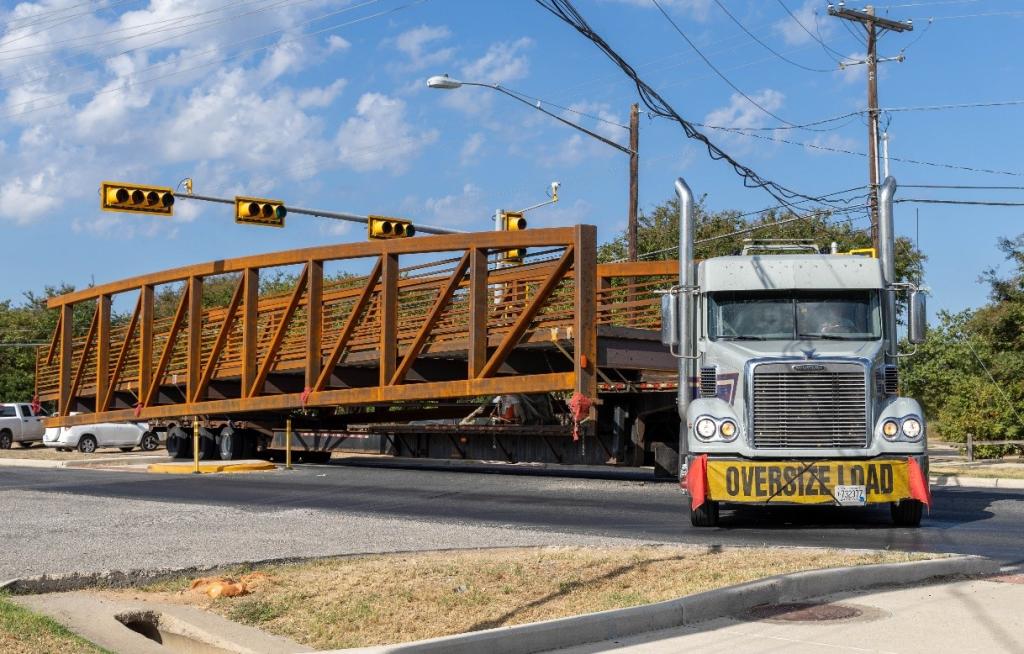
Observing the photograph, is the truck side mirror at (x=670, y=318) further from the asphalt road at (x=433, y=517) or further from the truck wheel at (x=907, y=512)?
the truck wheel at (x=907, y=512)

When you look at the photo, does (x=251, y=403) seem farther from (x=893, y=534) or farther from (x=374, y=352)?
(x=893, y=534)

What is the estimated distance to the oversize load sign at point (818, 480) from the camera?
1263 cm

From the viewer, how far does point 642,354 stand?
21.7 m

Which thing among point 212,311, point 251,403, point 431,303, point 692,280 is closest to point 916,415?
point 692,280

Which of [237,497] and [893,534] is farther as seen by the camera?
[237,497]

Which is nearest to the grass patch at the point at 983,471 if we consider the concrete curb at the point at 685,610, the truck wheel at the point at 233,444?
the concrete curb at the point at 685,610

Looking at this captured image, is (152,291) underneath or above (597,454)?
above

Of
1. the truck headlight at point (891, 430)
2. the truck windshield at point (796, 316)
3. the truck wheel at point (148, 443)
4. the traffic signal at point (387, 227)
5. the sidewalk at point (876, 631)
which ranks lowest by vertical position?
the sidewalk at point (876, 631)

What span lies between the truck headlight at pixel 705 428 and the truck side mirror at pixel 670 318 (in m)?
1.34

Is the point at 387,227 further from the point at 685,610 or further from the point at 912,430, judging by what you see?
the point at 685,610

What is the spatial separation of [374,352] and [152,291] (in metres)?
6.91

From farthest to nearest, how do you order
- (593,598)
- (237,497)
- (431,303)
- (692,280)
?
(431,303)
(237,497)
(692,280)
(593,598)

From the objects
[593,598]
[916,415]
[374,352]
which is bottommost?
[593,598]

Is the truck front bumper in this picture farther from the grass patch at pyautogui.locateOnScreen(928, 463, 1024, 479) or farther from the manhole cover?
the grass patch at pyautogui.locateOnScreen(928, 463, 1024, 479)
